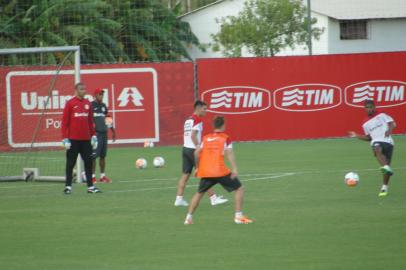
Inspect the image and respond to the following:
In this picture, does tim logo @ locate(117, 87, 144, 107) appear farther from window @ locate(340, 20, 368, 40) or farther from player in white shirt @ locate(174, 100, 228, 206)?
window @ locate(340, 20, 368, 40)

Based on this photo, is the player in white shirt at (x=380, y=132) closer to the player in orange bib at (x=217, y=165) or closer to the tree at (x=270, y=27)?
the player in orange bib at (x=217, y=165)

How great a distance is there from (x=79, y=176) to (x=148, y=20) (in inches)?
1132

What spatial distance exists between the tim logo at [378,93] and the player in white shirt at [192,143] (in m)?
16.6

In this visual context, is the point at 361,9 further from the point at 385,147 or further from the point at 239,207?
the point at 239,207

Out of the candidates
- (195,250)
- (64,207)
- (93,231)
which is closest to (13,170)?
(64,207)

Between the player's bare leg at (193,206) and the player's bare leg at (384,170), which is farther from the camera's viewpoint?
the player's bare leg at (384,170)

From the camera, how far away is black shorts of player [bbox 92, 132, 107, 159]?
22.4m

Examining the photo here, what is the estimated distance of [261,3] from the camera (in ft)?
163

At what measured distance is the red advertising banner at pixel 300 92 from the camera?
110ft

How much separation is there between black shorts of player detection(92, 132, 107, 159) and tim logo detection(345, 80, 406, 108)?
1344cm

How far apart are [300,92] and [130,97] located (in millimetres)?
5657

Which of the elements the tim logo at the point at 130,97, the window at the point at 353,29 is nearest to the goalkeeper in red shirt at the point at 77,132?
the tim logo at the point at 130,97

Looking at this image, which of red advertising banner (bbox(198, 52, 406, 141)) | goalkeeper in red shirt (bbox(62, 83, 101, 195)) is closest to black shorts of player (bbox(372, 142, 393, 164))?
goalkeeper in red shirt (bbox(62, 83, 101, 195))

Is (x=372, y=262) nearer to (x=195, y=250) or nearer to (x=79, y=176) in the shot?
(x=195, y=250)
